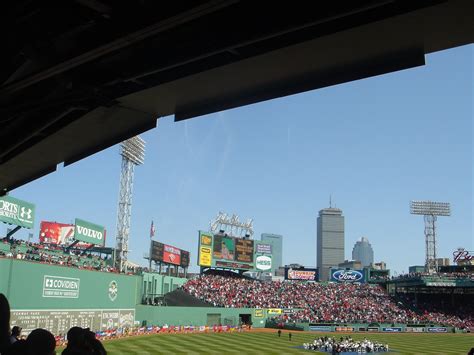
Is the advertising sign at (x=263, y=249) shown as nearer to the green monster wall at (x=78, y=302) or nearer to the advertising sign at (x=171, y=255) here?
the advertising sign at (x=171, y=255)

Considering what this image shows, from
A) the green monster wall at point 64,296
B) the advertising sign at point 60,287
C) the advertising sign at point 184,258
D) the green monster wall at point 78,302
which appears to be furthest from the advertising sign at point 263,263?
the advertising sign at point 60,287

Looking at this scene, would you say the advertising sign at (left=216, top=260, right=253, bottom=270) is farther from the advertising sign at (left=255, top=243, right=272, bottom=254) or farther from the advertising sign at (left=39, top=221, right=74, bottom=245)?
the advertising sign at (left=39, top=221, right=74, bottom=245)

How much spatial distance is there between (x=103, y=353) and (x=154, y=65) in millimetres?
4420

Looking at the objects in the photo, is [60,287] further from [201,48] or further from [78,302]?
[201,48]

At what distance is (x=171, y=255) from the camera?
80.6 metres

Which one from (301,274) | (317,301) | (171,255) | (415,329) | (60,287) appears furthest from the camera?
(301,274)

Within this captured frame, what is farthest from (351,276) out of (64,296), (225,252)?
(64,296)

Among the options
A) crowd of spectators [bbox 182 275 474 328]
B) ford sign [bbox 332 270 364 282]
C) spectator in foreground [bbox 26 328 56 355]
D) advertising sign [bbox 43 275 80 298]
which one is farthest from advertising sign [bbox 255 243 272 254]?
spectator in foreground [bbox 26 328 56 355]

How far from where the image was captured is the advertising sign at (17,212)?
4591cm

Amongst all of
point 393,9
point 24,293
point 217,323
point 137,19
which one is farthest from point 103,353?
point 217,323

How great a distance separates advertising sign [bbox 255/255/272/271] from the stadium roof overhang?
82.4m

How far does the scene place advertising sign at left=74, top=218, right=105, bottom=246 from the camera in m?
56.8

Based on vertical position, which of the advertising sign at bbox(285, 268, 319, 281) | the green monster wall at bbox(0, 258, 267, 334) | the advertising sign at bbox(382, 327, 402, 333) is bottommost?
the advertising sign at bbox(382, 327, 402, 333)

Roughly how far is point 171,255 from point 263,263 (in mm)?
18866
